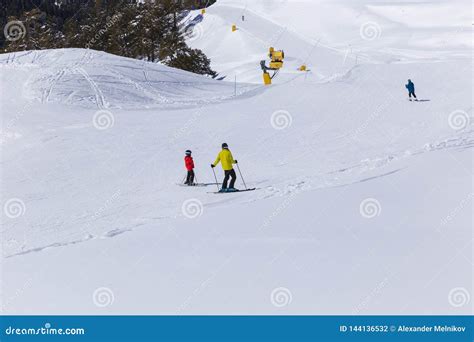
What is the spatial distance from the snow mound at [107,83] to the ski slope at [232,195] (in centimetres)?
11

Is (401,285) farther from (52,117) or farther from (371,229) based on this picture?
(52,117)

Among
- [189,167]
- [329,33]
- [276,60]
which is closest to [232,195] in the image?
[189,167]

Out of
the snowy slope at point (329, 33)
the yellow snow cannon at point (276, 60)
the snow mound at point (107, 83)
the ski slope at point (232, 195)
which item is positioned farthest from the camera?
the snowy slope at point (329, 33)

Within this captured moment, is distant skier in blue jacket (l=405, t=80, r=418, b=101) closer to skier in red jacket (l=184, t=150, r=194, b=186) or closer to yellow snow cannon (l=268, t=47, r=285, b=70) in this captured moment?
skier in red jacket (l=184, t=150, r=194, b=186)

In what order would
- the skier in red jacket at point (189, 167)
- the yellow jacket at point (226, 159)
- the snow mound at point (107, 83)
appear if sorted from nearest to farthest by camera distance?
1. the yellow jacket at point (226, 159)
2. the skier in red jacket at point (189, 167)
3. the snow mound at point (107, 83)

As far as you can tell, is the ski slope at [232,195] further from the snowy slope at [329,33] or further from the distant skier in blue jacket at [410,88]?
the snowy slope at [329,33]

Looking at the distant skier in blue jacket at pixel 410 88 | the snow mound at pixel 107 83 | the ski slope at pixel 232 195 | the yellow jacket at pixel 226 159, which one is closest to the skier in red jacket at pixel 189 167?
the ski slope at pixel 232 195

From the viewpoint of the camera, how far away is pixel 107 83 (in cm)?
2628

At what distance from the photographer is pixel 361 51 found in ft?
138

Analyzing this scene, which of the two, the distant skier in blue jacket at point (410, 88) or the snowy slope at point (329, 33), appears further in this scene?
the snowy slope at point (329, 33)

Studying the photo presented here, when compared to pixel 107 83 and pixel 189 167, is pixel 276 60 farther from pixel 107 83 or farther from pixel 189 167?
pixel 189 167

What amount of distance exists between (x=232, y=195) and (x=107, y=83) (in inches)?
556

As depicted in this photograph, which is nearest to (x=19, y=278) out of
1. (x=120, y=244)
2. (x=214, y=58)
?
(x=120, y=244)

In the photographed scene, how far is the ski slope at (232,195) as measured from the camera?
8297 millimetres
